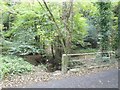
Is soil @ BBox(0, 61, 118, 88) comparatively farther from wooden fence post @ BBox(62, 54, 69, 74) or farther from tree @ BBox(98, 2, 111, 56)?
tree @ BBox(98, 2, 111, 56)

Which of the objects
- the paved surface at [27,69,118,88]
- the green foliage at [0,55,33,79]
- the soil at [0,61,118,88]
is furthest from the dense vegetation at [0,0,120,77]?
the paved surface at [27,69,118,88]

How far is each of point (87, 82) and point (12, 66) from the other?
1.25m

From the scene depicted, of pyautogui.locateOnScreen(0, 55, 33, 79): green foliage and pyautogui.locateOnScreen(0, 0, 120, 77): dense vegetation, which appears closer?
pyautogui.locateOnScreen(0, 55, 33, 79): green foliage

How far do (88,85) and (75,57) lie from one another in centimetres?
66

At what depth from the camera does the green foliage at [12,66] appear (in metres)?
3.70

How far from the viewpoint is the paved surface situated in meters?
3.69

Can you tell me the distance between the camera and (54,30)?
4.22 m

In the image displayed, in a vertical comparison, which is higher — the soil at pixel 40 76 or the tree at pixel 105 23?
the tree at pixel 105 23

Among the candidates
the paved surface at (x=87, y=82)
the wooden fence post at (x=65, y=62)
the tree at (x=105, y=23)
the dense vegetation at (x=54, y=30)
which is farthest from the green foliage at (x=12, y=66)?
the tree at (x=105, y=23)

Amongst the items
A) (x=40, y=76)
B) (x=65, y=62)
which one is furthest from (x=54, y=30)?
(x=40, y=76)

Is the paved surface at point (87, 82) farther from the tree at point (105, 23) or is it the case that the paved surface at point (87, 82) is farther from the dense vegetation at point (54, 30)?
the tree at point (105, 23)

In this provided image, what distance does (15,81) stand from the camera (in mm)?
3666

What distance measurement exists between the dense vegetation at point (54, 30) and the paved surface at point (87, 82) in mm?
408

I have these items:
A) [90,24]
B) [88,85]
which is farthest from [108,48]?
[88,85]
